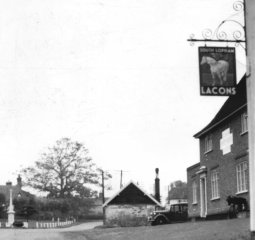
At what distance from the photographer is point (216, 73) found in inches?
623

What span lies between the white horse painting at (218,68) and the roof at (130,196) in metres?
40.7

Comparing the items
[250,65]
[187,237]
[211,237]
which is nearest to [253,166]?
[250,65]

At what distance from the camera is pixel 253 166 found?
14.5 metres

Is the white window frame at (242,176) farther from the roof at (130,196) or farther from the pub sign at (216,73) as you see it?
the roof at (130,196)

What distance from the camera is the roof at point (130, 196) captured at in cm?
5569

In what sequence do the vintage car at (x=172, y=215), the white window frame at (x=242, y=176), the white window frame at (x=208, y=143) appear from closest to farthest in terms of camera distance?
the white window frame at (x=242, y=176), the white window frame at (x=208, y=143), the vintage car at (x=172, y=215)

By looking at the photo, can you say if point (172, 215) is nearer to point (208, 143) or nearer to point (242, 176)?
point (208, 143)

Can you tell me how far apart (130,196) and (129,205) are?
874 millimetres

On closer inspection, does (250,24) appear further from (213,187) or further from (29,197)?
(29,197)

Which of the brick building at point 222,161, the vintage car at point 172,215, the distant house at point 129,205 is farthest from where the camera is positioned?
the distant house at point 129,205

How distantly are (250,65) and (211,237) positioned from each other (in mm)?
7357

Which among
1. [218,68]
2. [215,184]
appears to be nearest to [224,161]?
[215,184]

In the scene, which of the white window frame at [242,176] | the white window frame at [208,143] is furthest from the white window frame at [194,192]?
the white window frame at [242,176]

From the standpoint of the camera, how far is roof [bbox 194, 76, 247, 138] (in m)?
31.3
